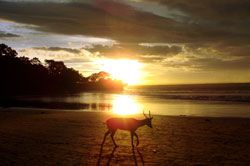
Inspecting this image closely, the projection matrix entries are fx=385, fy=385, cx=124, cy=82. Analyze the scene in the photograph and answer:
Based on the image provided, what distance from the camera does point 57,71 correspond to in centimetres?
13800

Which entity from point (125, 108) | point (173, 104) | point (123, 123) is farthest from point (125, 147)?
point (173, 104)

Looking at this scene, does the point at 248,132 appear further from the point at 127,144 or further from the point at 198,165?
the point at 198,165

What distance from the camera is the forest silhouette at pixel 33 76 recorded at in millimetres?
104438

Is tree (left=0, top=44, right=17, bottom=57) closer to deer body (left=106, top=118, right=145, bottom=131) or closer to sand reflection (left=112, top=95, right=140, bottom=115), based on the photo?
sand reflection (left=112, top=95, right=140, bottom=115)

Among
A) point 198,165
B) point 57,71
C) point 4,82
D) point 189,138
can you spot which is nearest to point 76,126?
point 189,138

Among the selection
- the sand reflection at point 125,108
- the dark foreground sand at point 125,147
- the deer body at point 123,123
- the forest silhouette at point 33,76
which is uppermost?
the forest silhouette at point 33,76

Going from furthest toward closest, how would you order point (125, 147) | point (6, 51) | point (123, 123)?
point (6, 51)
point (125, 147)
point (123, 123)

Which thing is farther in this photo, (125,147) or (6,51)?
(6,51)

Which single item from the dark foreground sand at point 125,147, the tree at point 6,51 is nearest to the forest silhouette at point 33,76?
the tree at point 6,51

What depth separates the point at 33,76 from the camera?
118 m

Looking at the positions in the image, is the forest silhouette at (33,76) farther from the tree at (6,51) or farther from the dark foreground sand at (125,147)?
the dark foreground sand at (125,147)

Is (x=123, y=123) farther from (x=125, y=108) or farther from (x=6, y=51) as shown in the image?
(x=6, y=51)

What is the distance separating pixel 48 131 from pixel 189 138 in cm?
699

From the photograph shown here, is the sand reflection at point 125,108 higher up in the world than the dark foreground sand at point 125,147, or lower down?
higher up
